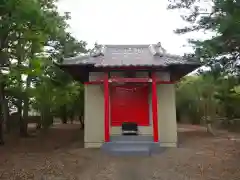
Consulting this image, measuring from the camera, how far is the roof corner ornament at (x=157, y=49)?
34.5 ft

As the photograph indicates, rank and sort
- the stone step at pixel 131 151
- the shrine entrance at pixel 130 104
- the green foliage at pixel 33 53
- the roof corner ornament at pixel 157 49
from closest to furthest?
the green foliage at pixel 33 53, the stone step at pixel 131 151, the shrine entrance at pixel 130 104, the roof corner ornament at pixel 157 49

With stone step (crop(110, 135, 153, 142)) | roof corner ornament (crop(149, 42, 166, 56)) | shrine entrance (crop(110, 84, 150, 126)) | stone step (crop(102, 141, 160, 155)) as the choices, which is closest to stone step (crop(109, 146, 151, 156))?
stone step (crop(102, 141, 160, 155))

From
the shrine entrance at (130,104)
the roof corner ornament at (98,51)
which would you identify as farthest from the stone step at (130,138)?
the roof corner ornament at (98,51)

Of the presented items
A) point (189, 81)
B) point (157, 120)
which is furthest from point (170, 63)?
point (189, 81)

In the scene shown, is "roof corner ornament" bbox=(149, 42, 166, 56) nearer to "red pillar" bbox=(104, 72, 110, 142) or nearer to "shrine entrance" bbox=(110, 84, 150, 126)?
"shrine entrance" bbox=(110, 84, 150, 126)

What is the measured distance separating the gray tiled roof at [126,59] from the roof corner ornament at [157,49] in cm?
8

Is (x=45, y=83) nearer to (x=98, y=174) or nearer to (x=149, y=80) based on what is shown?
(x=149, y=80)

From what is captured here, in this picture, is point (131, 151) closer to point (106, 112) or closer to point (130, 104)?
point (106, 112)

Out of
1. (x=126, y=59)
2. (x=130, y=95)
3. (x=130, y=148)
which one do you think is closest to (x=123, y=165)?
(x=130, y=148)

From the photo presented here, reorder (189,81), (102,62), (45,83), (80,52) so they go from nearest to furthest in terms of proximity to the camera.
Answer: (102,62) < (45,83) < (80,52) < (189,81)

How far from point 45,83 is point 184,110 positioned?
542 inches

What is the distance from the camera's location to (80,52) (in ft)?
44.8

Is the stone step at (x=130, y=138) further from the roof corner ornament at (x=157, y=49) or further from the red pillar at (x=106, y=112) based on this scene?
the roof corner ornament at (x=157, y=49)

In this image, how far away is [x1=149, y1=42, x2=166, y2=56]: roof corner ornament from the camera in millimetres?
10510
